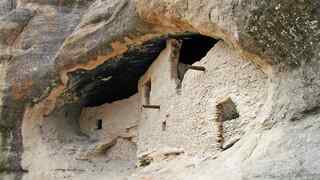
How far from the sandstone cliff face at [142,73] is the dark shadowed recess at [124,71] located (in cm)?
3

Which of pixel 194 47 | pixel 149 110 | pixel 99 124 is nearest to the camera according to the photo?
pixel 149 110

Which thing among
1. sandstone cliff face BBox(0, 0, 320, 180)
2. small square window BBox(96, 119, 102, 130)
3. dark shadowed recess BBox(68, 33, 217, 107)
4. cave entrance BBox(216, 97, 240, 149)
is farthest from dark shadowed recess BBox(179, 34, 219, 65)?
small square window BBox(96, 119, 102, 130)

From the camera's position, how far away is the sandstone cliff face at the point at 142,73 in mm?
6922

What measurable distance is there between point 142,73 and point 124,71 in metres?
0.42

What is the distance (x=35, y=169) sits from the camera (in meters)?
12.5

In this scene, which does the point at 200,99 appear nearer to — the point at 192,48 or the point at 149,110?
the point at 149,110

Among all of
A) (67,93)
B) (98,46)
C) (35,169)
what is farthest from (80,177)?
(98,46)

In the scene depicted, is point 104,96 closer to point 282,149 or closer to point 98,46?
point 98,46

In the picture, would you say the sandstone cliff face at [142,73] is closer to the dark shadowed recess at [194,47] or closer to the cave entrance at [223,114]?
the cave entrance at [223,114]

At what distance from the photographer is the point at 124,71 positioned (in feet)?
41.6

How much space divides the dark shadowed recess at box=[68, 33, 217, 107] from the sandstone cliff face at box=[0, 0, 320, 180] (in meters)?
0.03

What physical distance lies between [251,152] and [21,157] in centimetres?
672

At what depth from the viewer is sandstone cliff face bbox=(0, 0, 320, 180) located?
22.7 feet

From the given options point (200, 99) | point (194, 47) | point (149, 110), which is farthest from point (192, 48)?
point (200, 99)
